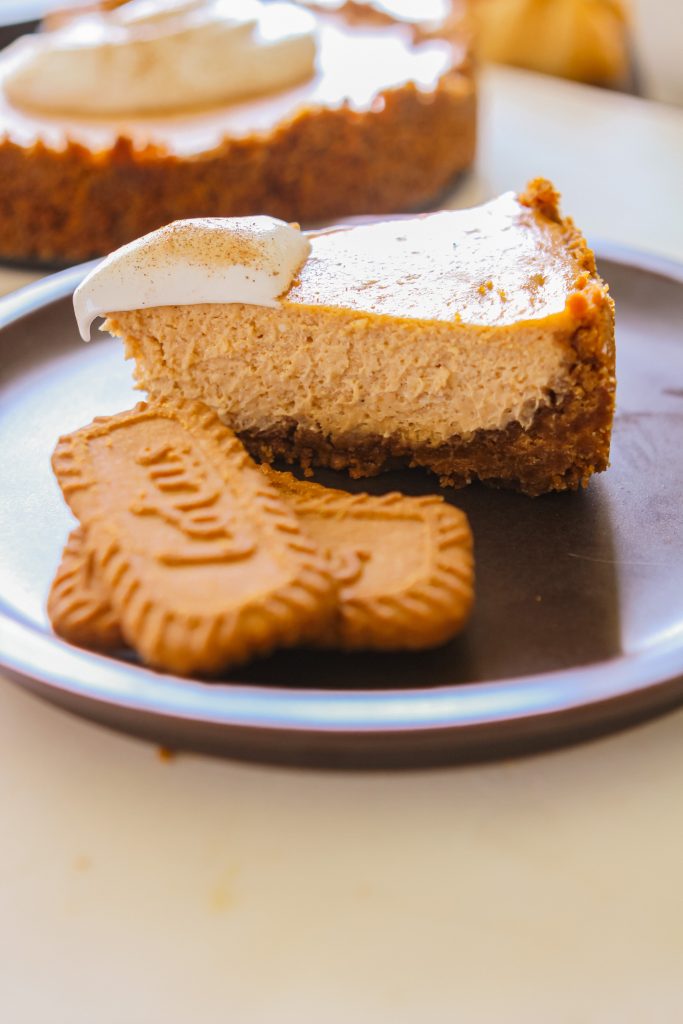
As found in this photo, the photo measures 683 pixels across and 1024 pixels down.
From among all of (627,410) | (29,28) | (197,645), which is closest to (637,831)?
(197,645)

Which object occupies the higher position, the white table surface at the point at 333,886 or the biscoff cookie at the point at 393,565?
the biscoff cookie at the point at 393,565

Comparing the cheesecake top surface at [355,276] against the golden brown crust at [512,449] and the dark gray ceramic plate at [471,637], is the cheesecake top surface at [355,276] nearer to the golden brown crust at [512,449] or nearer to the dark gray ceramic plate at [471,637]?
the golden brown crust at [512,449]

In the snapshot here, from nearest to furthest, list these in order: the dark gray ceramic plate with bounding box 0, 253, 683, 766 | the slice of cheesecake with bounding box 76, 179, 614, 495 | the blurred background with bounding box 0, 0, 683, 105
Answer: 1. the dark gray ceramic plate with bounding box 0, 253, 683, 766
2. the slice of cheesecake with bounding box 76, 179, 614, 495
3. the blurred background with bounding box 0, 0, 683, 105

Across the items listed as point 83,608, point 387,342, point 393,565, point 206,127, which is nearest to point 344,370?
point 387,342

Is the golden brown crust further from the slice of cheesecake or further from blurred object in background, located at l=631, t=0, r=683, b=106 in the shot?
blurred object in background, located at l=631, t=0, r=683, b=106

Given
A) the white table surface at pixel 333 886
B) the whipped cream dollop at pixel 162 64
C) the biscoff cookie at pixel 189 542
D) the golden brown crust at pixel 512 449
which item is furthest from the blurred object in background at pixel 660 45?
the white table surface at pixel 333 886

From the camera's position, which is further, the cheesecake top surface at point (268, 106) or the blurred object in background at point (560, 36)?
the blurred object in background at point (560, 36)

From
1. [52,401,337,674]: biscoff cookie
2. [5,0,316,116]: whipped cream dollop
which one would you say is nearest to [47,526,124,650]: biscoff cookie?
[52,401,337,674]: biscoff cookie
